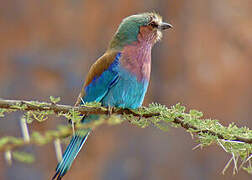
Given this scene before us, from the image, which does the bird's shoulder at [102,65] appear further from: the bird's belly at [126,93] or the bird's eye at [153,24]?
the bird's eye at [153,24]

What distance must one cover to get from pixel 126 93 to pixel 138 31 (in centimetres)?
48

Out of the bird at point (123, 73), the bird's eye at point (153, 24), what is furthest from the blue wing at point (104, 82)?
the bird's eye at point (153, 24)

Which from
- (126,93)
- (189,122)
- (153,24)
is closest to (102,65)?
(126,93)

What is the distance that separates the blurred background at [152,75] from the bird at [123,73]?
4.41 m

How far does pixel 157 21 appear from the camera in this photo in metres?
2.89

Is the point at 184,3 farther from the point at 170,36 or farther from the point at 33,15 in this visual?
the point at 33,15

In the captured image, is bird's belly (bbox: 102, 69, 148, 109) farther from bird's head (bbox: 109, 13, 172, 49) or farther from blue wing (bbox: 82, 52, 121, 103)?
bird's head (bbox: 109, 13, 172, 49)

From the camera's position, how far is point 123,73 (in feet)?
8.47

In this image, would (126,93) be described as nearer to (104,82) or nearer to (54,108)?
(104,82)

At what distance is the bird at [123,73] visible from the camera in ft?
8.24

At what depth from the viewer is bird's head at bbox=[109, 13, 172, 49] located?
9.02ft

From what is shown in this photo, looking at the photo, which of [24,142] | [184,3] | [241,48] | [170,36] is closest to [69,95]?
[170,36]

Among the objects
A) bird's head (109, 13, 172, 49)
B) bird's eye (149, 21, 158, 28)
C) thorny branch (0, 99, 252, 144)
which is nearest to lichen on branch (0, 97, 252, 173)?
thorny branch (0, 99, 252, 144)

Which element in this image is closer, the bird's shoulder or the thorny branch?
the thorny branch
